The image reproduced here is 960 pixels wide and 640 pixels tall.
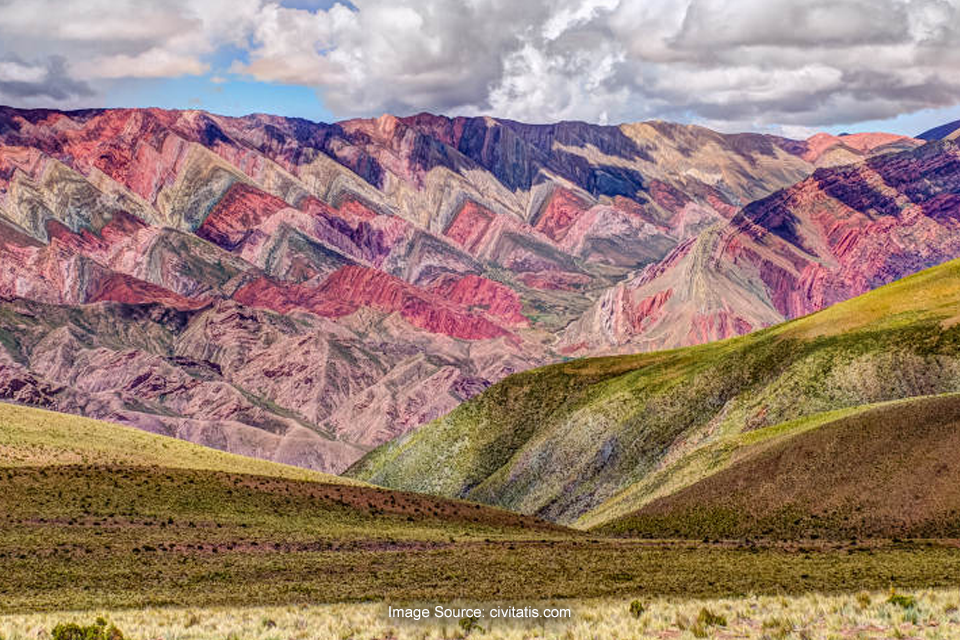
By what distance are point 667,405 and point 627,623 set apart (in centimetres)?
10008

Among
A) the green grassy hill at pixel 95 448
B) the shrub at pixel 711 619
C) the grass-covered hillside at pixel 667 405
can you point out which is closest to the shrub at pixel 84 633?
the shrub at pixel 711 619

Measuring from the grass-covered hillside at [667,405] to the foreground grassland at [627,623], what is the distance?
198 feet

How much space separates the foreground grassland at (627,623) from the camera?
26.9m

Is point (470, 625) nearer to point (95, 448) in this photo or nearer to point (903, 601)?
point (903, 601)

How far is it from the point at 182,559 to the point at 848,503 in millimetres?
45610

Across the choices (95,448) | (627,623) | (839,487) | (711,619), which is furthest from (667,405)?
(627,623)

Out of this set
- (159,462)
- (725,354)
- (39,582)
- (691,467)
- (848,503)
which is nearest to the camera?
(39,582)

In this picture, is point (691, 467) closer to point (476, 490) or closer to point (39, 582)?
Answer: point (476, 490)

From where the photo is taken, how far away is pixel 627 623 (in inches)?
1137

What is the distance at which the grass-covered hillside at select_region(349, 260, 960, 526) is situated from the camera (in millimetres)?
104312

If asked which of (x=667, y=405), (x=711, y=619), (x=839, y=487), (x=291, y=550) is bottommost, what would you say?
(x=291, y=550)

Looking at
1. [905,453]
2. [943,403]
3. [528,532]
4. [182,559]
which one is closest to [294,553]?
[182,559]

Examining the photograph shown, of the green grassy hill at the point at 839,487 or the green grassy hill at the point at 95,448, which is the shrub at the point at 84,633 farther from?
the green grassy hill at the point at 839,487

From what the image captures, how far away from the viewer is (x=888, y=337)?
11281cm
